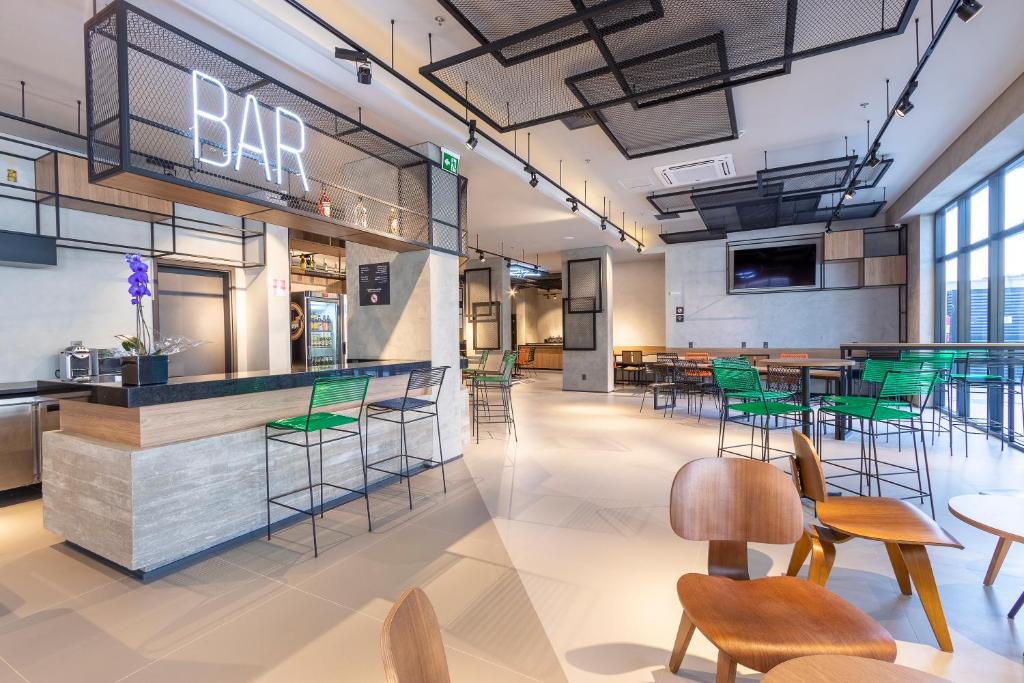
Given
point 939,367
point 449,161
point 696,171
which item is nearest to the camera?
point 449,161

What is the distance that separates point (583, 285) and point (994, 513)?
9.25m

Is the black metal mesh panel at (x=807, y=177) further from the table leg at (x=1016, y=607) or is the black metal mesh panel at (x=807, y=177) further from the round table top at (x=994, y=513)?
the table leg at (x=1016, y=607)

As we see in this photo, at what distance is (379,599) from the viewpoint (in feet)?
7.79

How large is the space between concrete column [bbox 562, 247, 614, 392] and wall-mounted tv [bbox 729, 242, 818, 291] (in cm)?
271

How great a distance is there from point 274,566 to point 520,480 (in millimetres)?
2131

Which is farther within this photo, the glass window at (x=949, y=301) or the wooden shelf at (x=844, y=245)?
the wooden shelf at (x=844, y=245)

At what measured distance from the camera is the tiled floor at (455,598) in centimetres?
191

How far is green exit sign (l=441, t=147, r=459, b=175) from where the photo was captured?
5010 mm

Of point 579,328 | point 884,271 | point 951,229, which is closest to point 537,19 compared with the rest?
point 951,229

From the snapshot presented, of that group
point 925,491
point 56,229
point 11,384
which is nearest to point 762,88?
point 925,491

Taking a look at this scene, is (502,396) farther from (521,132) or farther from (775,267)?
(775,267)

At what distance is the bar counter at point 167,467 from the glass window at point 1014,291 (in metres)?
7.40

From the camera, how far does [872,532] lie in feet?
6.40

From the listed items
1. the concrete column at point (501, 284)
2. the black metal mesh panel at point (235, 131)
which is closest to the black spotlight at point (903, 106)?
the black metal mesh panel at point (235, 131)
